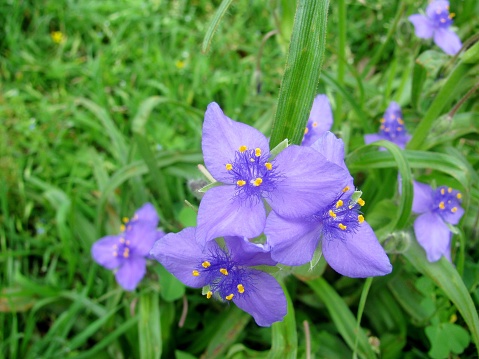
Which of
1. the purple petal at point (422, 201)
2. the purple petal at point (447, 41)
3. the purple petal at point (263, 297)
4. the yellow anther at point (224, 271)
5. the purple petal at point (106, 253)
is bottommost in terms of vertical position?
the purple petal at point (106, 253)

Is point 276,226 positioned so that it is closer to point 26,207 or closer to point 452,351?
point 452,351

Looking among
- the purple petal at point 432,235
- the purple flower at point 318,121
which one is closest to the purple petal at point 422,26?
the purple flower at point 318,121

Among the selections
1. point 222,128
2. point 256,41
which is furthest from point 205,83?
point 222,128

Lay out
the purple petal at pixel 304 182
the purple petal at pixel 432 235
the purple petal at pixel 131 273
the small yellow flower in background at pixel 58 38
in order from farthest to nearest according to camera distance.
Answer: the small yellow flower in background at pixel 58 38 → the purple petal at pixel 131 273 → the purple petal at pixel 432 235 → the purple petal at pixel 304 182

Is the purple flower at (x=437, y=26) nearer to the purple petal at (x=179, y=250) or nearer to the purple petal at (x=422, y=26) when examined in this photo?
the purple petal at (x=422, y=26)

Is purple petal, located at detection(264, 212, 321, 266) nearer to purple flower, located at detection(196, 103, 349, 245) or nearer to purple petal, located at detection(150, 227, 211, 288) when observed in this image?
purple flower, located at detection(196, 103, 349, 245)

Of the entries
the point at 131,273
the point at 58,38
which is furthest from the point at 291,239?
the point at 58,38

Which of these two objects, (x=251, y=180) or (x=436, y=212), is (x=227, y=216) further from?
(x=436, y=212)
